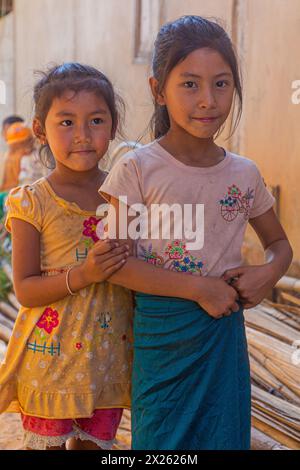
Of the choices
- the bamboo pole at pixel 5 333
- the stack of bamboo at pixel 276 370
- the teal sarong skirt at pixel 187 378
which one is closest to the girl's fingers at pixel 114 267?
the teal sarong skirt at pixel 187 378

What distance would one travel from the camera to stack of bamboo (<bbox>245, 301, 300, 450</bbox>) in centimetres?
287

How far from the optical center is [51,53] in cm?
962

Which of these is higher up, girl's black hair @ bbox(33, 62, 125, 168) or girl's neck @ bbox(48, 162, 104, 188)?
girl's black hair @ bbox(33, 62, 125, 168)

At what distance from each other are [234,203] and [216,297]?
0.27m

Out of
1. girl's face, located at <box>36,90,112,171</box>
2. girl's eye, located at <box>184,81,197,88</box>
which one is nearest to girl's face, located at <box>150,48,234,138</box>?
girl's eye, located at <box>184,81,197,88</box>

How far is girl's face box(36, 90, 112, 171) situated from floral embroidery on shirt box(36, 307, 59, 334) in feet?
1.37

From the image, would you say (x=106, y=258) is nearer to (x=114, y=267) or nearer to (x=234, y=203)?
(x=114, y=267)

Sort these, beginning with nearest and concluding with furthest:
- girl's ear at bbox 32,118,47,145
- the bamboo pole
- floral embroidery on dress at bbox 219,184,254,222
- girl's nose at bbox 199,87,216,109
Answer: girl's nose at bbox 199,87,216,109, floral embroidery on dress at bbox 219,184,254,222, girl's ear at bbox 32,118,47,145, the bamboo pole

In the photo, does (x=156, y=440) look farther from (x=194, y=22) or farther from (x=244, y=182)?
(x=194, y=22)

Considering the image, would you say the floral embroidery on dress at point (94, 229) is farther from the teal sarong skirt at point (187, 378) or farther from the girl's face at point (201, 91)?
the girl's face at point (201, 91)

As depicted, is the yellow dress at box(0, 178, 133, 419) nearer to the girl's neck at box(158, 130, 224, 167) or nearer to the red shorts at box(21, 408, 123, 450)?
the red shorts at box(21, 408, 123, 450)

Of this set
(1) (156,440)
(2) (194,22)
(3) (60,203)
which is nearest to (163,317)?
(1) (156,440)

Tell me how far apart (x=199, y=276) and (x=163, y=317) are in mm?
149

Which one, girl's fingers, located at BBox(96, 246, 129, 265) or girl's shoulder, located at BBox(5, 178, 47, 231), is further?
girl's shoulder, located at BBox(5, 178, 47, 231)
